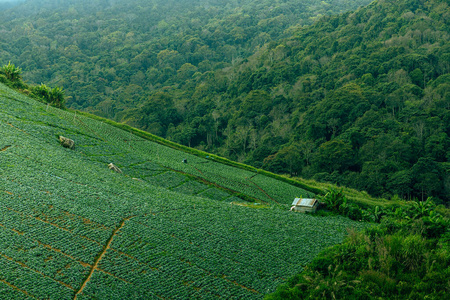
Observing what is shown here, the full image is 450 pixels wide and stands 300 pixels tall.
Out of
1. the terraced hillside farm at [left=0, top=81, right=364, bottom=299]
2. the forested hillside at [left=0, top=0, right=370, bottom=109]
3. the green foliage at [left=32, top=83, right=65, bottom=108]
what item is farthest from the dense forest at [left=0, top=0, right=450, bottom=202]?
the green foliage at [left=32, top=83, right=65, bottom=108]

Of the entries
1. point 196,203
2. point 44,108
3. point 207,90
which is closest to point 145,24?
point 207,90

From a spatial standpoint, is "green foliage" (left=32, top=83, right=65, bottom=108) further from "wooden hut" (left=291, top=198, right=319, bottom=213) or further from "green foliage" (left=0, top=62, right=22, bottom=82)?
"wooden hut" (left=291, top=198, right=319, bottom=213)

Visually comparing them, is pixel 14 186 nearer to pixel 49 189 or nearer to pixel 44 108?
pixel 49 189

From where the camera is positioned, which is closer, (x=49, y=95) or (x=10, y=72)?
(x=10, y=72)

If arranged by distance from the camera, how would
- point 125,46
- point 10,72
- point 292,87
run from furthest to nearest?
1. point 125,46
2. point 292,87
3. point 10,72

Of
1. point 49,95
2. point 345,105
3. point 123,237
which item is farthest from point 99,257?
point 345,105

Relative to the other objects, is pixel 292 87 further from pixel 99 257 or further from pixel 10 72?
pixel 99 257
